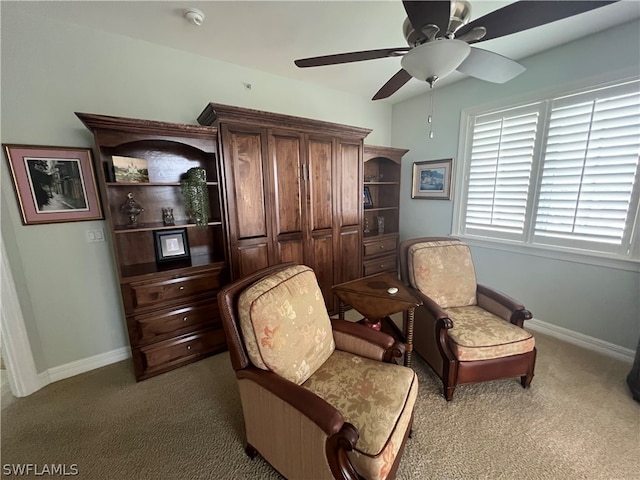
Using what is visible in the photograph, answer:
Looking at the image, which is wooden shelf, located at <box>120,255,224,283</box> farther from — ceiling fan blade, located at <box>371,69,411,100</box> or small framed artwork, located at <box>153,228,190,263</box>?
ceiling fan blade, located at <box>371,69,411,100</box>

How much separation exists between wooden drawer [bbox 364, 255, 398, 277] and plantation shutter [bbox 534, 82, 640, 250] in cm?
171

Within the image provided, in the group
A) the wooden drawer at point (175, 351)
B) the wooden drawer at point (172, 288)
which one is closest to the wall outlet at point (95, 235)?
the wooden drawer at point (172, 288)

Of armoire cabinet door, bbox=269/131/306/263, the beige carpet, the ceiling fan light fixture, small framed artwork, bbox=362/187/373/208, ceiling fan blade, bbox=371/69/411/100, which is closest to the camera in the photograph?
the ceiling fan light fixture

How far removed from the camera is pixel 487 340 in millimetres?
1793

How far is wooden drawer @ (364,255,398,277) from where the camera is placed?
343cm

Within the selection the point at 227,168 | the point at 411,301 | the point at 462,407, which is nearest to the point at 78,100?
the point at 227,168

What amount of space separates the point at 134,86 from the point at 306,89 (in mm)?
1740

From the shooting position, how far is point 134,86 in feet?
7.07

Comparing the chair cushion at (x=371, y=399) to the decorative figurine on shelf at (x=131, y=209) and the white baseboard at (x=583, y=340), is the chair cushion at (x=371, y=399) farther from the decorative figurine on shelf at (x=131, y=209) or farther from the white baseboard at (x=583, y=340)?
the white baseboard at (x=583, y=340)

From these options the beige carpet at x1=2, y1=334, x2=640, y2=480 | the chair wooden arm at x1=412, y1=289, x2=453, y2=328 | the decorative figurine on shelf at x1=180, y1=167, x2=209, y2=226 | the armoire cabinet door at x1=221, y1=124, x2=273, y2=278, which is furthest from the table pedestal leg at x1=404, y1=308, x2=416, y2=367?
the decorative figurine on shelf at x1=180, y1=167, x2=209, y2=226

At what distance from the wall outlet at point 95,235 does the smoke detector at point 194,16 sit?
1786 mm

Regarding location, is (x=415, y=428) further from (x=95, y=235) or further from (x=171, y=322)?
(x=95, y=235)

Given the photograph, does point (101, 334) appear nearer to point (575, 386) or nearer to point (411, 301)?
point (411, 301)

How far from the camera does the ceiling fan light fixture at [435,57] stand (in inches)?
46.2
